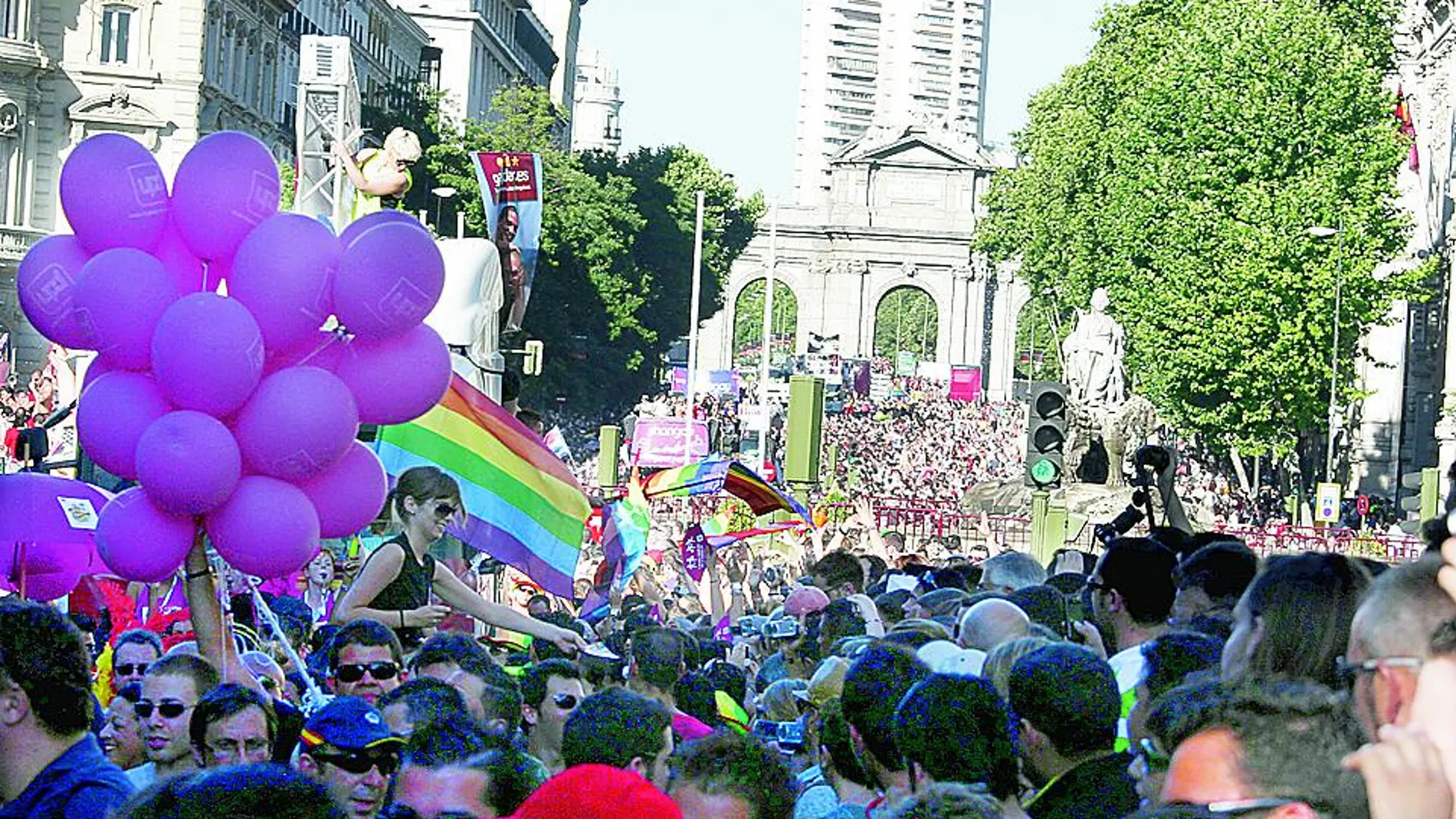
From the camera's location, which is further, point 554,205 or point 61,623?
point 554,205

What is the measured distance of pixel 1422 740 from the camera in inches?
145

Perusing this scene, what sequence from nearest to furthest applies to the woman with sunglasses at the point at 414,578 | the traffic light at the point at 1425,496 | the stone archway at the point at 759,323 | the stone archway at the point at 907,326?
the woman with sunglasses at the point at 414,578 < the traffic light at the point at 1425,496 < the stone archway at the point at 759,323 < the stone archway at the point at 907,326

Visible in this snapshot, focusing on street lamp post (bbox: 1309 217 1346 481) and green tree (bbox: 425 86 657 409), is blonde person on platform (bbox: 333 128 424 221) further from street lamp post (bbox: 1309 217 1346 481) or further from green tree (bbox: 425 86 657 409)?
green tree (bbox: 425 86 657 409)

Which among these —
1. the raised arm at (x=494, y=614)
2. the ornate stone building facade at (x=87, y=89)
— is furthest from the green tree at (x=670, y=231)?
the raised arm at (x=494, y=614)

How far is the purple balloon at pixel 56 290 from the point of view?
820 centimetres

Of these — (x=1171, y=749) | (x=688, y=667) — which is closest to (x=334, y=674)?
(x=688, y=667)

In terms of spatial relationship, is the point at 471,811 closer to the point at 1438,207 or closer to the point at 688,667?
the point at 688,667

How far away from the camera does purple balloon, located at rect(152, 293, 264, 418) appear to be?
7906 mm

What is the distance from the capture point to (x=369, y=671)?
783 cm

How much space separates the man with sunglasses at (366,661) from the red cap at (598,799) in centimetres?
334

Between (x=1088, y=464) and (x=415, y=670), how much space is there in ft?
41.1

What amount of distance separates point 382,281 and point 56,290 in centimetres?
95

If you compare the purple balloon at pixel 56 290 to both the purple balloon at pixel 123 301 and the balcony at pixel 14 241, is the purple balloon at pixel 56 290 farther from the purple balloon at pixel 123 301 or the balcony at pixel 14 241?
the balcony at pixel 14 241

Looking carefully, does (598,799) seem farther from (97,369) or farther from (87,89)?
(87,89)
